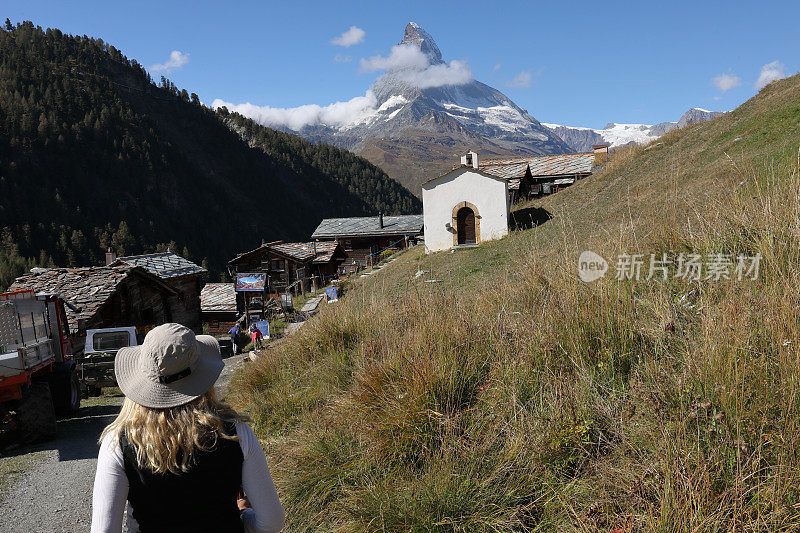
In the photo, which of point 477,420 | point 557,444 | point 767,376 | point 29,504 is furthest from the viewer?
point 29,504

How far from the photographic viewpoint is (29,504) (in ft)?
18.8

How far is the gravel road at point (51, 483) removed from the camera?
525 cm

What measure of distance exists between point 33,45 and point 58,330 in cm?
13627

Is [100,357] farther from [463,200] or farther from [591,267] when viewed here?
[463,200]

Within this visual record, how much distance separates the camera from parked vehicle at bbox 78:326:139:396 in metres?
14.0

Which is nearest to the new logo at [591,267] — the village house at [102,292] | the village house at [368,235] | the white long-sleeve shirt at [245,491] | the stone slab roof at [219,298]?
the white long-sleeve shirt at [245,491]

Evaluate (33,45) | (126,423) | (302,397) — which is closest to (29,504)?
(302,397)

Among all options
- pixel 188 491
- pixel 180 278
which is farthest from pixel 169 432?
pixel 180 278

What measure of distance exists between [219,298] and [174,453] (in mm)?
43835

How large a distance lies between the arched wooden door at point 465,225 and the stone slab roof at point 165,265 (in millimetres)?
17255

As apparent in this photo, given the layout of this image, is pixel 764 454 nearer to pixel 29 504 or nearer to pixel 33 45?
pixel 29 504

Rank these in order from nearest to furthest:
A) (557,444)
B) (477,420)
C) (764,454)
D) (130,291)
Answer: (764,454) → (557,444) → (477,420) → (130,291)

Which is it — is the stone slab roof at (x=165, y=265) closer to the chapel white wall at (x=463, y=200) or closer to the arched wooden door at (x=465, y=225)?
the chapel white wall at (x=463, y=200)

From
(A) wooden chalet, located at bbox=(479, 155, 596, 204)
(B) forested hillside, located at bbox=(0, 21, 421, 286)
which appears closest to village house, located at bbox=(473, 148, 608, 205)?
(A) wooden chalet, located at bbox=(479, 155, 596, 204)
